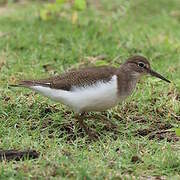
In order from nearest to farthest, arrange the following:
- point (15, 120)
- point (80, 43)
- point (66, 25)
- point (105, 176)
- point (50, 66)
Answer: point (105, 176) → point (15, 120) → point (50, 66) → point (80, 43) → point (66, 25)

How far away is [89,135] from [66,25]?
4224mm

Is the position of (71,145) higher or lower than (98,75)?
lower

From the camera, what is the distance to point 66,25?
34.0 feet

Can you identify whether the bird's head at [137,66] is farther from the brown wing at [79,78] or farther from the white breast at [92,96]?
the white breast at [92,96]

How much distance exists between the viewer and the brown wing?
6449 millimetres

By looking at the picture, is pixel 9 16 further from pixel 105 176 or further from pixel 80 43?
pixel 105 176

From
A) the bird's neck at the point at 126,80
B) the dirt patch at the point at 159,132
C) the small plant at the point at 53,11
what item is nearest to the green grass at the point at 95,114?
the dirt patch at the point at 159,132

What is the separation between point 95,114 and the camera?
280 inches

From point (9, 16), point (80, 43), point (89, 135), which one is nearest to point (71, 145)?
point (89, 135)

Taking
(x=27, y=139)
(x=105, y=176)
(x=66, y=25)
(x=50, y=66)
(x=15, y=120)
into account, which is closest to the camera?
(x=105, y=176)

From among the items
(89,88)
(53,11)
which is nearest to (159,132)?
(89,88)

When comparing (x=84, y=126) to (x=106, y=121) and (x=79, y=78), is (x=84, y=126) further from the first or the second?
(x=79, y=78)

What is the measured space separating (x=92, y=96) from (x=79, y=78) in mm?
300

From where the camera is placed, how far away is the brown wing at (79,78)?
6.45 m
